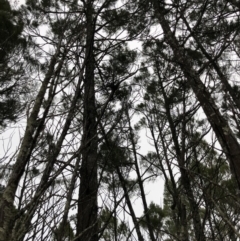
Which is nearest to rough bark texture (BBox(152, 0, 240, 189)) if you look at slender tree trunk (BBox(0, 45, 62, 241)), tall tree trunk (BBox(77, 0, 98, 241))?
tall tree trunk (BBox(77, 0, 98, 241))

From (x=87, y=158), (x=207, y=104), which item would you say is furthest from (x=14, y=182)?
(x=207, y=104)

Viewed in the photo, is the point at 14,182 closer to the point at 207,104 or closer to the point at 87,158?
the point at 87,158

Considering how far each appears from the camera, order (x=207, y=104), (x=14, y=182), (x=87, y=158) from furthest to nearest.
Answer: (x=207, y=104)
(x=87, y=158)
(x=14, y=182)

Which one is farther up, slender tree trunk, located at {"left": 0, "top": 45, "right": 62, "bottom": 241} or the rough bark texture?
the rough bark texture

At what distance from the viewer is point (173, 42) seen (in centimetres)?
459

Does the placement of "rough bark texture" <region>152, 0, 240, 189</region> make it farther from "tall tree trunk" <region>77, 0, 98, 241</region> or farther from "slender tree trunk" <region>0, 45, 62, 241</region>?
"slender tree trunk" <region>0, 45, 62, 241</region>

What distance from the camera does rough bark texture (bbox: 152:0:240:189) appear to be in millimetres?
1853

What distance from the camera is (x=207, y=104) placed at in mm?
2889

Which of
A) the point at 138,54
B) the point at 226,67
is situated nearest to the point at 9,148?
the point at 138,54

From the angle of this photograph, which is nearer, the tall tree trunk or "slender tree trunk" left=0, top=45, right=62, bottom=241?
"slender tree trunk" left=0, top=45, right=62, bottom=241

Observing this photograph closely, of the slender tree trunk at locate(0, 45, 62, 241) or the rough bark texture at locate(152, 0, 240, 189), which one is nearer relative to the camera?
the slender tree trunk at locate(0, 45, 62, 241)

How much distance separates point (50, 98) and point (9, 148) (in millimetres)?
1239

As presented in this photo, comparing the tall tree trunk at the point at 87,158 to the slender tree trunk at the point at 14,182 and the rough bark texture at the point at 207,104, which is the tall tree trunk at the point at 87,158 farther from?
the rough bark texture at the point at 207,104

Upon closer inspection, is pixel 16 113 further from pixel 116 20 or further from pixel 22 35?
pixel 116 20
